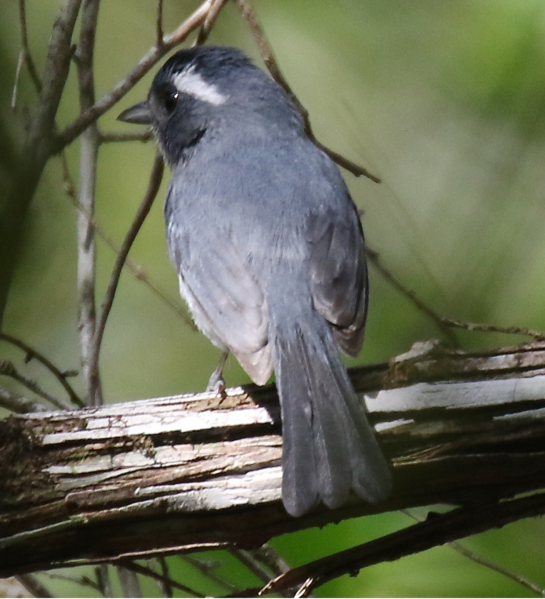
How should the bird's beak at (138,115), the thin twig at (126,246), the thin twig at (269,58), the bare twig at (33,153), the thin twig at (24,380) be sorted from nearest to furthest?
1. the bare twig at (33,153)
2. the thin twig at (24,380)
3. the thin twig at (269,58)
4. the thin twig at (126,246)
5. the bird's beak at (138,115)

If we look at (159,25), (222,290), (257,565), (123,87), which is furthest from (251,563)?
(159,25)

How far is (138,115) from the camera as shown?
256 cm

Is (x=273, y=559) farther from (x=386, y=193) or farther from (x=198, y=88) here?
(x=198, y=88)

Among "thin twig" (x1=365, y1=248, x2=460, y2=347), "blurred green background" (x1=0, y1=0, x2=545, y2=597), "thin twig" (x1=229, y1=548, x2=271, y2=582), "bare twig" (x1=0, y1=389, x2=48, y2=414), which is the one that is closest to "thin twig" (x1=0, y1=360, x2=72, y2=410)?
"bare twig" (x1=0, y1=389, x2=48, y2=414)

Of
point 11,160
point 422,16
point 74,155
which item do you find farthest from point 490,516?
point 74,155

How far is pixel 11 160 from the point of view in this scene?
1.90 metres

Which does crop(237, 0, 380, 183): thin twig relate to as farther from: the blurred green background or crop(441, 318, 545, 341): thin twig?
crop(441, 318, 545, 341): thin twig

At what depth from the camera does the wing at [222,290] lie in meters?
1.71

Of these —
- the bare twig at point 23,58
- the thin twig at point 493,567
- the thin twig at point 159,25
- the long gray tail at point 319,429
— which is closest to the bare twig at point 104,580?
the thin twig at point 493,567

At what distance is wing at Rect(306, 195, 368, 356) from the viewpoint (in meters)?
1.77

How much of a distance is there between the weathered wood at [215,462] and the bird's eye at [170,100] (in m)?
1.18

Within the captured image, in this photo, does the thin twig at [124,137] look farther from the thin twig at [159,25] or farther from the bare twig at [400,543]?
the bare twig at [400,543]

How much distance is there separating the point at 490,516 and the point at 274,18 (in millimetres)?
2039

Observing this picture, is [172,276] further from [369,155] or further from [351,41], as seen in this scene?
[351,41]
